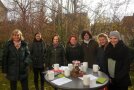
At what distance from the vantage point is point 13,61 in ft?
18.2

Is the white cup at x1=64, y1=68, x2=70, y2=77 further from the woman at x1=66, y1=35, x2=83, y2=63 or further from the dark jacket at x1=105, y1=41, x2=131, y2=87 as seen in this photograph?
the woman at x1=66, y1=35, x2=83, y2=63

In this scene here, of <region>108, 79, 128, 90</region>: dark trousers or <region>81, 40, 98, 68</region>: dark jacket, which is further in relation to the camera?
<region>81, 40, 98, 68</region>: dark jacket

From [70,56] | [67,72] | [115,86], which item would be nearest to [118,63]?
[115,86]

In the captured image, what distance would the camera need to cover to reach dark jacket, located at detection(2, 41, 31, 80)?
5.55 m

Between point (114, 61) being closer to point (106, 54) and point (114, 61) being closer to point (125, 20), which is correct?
point (106, 54)

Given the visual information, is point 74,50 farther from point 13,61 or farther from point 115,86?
point 115,86

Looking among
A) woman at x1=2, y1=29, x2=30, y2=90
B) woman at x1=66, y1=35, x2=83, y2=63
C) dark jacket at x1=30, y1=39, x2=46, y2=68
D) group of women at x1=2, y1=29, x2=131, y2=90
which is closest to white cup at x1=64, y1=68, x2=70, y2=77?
group of women at x1=2, y1=29, x2=131, y2=90

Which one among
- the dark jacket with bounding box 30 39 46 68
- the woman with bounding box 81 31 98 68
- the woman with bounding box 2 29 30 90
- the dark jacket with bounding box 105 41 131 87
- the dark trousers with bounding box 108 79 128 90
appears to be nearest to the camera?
the dark jacket with bounding box 105 41 131 87

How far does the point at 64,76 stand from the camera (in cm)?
459

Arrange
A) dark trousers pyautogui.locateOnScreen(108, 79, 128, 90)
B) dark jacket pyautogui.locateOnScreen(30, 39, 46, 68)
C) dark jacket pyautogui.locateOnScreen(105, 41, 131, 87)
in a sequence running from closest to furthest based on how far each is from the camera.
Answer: dark jacket pyautogui.locateOnScreen(105, 41, 131, 87), dark trousers pyautogui.locateOnScreen(108, 79, 128, 90), dark jacket pyautogui.locateOnScreen(30, 39, 46, 68)

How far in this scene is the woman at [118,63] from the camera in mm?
4578

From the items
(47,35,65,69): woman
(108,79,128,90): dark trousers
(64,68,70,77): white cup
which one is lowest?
(108,79,128,90): dark trousers

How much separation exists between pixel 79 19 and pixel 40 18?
2.34 metres

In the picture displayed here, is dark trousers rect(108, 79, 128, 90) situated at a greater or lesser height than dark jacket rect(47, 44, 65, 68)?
lesser
